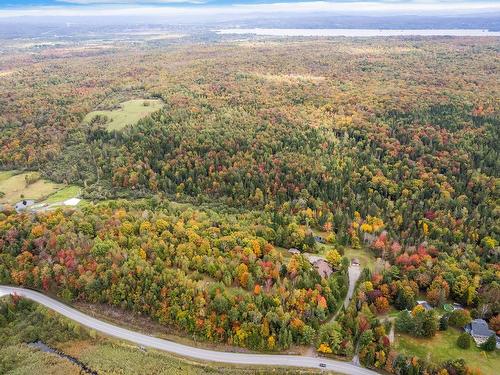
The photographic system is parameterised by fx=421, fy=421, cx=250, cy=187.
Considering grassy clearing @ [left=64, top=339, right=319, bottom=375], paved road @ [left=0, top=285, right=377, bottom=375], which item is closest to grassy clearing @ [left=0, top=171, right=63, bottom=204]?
paved road @ [left=0, top=285, right=377, bottom=375]

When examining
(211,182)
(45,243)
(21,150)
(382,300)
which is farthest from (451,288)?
(21,150)

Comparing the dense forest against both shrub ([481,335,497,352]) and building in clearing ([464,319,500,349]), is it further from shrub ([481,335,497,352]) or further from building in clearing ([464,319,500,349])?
shrub ([481,335,497,352])

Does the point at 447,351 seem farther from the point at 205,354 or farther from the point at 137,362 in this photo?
the point at 137,362

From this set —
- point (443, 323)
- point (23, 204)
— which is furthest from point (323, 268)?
point (23, 204)

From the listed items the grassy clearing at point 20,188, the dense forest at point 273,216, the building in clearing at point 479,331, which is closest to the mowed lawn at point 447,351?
the building in clearing at point 479,331

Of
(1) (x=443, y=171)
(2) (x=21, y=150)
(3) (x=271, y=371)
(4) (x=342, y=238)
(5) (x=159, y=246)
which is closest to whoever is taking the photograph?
(3) (x=271, y=371)

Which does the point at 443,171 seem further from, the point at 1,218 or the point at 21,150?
the point at 21,150
